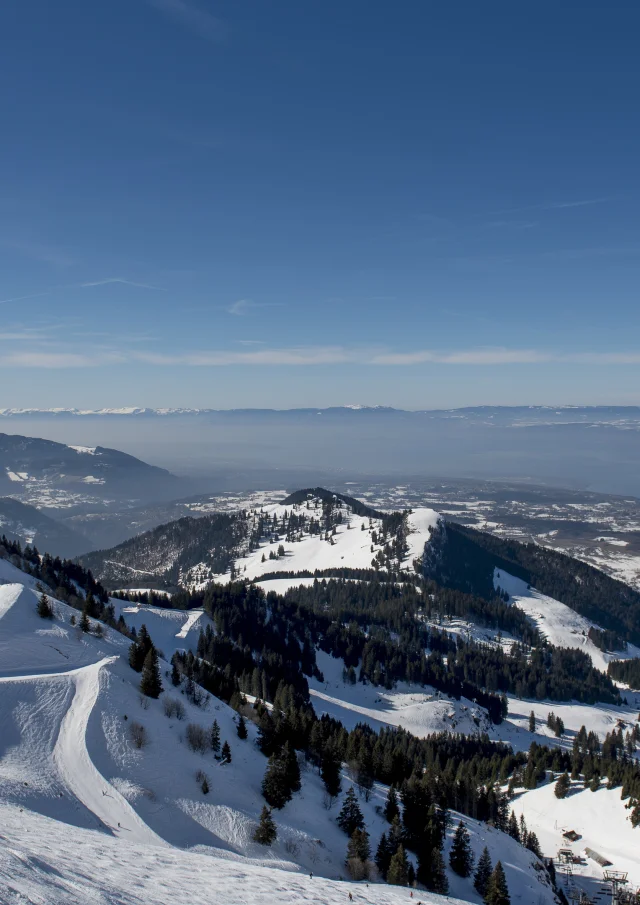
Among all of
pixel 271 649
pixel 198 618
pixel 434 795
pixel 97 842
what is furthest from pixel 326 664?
pixel 97 842

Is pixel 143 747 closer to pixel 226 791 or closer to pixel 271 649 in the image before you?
pixel 226 791

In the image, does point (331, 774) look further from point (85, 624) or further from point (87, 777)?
point (85, 624)

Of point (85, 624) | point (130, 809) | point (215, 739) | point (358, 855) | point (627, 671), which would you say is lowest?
point (627, 671)

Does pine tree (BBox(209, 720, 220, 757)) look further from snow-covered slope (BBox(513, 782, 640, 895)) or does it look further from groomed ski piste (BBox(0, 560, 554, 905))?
snow-covered slope (BBox(513, 782, 640, 895))

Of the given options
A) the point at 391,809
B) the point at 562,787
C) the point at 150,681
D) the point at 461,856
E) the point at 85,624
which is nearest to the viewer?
the point at 461,856

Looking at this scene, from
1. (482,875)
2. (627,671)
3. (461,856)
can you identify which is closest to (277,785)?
(461,856)
